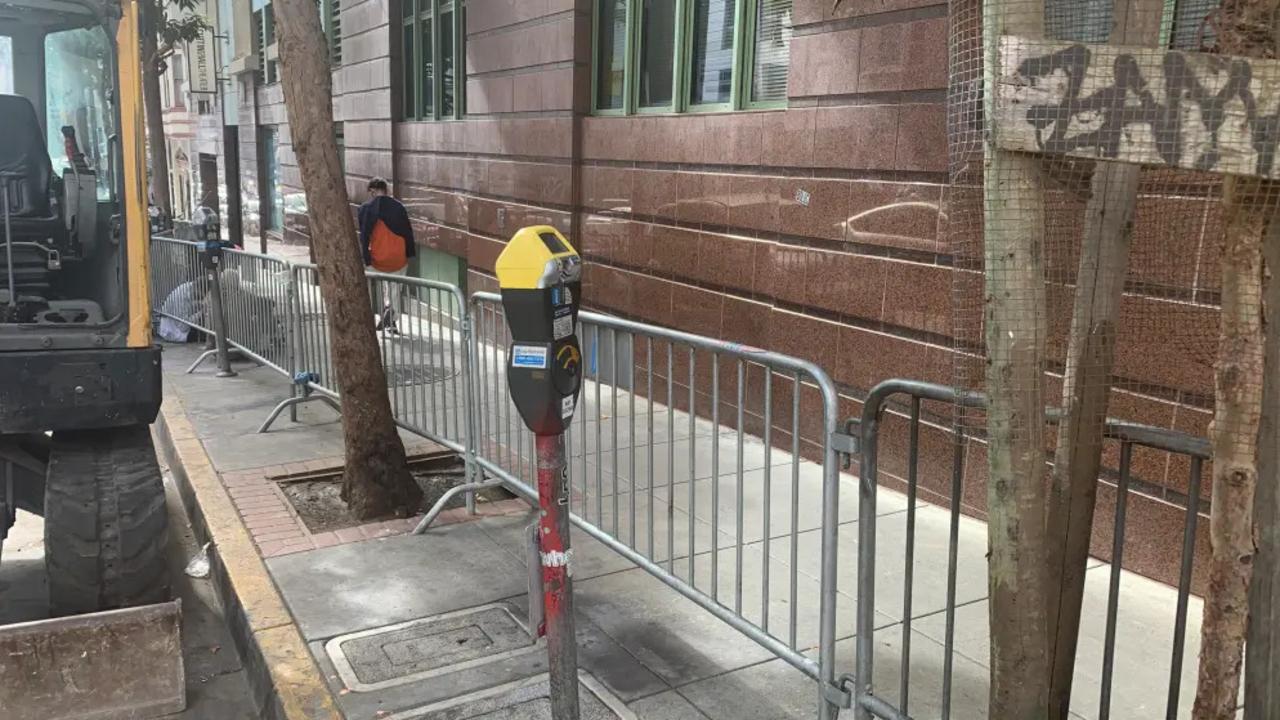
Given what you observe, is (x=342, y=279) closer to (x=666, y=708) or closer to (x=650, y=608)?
(x=650, y=608)

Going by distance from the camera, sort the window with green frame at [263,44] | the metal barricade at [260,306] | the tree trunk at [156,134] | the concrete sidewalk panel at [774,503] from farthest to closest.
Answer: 1. the window with green frame at [263,44]
2. the tree trunk at [156,134]
3. the metal barricade at [260,306]
4. the concrete sidewalk panel at [774,503]

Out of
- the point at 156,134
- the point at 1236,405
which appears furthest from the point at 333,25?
the point at 1236,405

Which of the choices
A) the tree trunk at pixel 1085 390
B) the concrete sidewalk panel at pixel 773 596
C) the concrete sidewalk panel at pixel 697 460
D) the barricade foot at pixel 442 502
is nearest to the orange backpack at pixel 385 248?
the concrete sidewalk panel at pixel 697 460

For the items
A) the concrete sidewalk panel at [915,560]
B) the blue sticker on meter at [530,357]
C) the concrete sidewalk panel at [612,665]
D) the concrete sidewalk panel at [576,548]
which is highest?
the blue sticker on meter at [530,357]

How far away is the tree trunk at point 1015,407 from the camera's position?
1.84 metres

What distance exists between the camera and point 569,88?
8.77m

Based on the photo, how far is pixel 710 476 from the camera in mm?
5492

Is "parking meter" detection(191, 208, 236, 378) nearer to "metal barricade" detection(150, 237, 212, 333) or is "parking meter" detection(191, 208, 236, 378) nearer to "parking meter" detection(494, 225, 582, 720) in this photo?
"metal barricade" detection(150, 237, 212, 333)

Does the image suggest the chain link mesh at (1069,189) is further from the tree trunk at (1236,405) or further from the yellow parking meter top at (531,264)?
the yellow parking meter top at (531,264)

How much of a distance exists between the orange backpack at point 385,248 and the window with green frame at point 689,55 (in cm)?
294

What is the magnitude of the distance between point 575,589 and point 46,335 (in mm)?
2424

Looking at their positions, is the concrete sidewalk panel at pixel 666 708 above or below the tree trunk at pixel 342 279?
below

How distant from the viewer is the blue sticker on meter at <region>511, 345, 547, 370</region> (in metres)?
2.77

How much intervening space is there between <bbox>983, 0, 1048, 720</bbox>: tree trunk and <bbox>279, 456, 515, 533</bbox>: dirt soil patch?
4.07 m
